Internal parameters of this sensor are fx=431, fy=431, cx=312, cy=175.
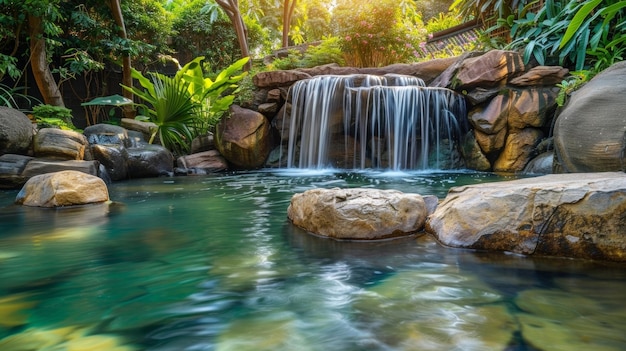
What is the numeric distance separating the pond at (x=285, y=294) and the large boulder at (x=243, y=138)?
21.1ft

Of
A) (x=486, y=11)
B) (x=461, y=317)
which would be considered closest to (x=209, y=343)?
(x=461, y=317)

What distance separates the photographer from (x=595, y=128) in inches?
193

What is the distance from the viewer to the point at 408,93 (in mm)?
9266

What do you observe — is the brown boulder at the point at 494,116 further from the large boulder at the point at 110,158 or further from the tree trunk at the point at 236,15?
the tree trunk at the point at 236,15

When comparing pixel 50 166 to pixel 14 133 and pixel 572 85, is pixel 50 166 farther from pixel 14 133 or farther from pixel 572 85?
pixel 572 85

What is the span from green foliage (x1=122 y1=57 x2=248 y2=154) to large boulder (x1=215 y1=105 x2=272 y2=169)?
46 cm

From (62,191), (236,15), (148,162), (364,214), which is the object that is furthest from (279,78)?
(364,214)

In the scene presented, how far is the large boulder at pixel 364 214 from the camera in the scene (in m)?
3.17

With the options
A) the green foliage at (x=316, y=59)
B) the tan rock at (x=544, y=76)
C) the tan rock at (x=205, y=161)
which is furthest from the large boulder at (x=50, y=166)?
the tan rock at (x=544, y=76)

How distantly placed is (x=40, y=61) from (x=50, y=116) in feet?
6.80

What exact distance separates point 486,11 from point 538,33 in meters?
3.74

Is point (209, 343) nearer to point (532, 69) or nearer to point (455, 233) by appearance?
point (455, 233)

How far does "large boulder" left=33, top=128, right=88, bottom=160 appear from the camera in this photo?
23.4 feet

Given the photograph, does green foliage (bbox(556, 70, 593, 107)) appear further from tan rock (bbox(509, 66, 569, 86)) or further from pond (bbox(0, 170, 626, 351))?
pond (bbox(0, 170, 626, 351))
